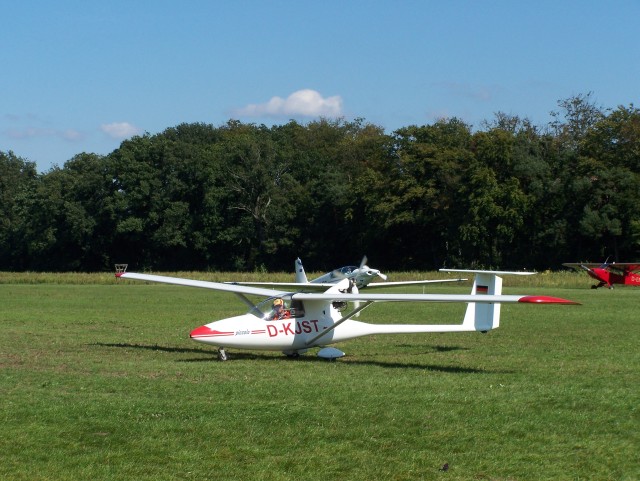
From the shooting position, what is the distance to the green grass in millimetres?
8492

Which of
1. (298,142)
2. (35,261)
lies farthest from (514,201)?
(35,261)

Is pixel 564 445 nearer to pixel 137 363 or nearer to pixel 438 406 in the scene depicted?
pixel 438 406

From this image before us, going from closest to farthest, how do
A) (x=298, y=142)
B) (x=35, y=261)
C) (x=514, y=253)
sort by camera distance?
(x=514, y=253), (x=35, y=261), (x=298, y=142)

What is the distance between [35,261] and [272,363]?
8794 cm

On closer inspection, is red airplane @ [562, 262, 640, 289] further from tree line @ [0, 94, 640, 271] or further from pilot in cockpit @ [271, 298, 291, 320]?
pilot in cockpit @ [271, 298, 291, 320]

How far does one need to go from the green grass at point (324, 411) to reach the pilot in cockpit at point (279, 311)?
0.88 metres

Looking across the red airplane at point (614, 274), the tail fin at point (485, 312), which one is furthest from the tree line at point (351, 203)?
the tail fin at point (485, 312)

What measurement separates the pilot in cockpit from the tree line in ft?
185

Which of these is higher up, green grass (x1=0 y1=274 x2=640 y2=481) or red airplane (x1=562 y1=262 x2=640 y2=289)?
red airplane (x1=562 y1=262 x2=640 y2=289)

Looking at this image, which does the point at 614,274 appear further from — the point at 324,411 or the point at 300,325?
the point at 324,411

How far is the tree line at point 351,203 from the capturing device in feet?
243

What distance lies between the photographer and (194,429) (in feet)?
32.0

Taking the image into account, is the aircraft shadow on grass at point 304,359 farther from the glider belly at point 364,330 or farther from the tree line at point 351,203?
the tree line at point 351,203

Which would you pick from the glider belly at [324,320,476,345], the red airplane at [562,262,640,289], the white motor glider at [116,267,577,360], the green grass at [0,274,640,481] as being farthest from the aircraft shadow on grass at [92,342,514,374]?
the red airplane at [562,262,640,289]
